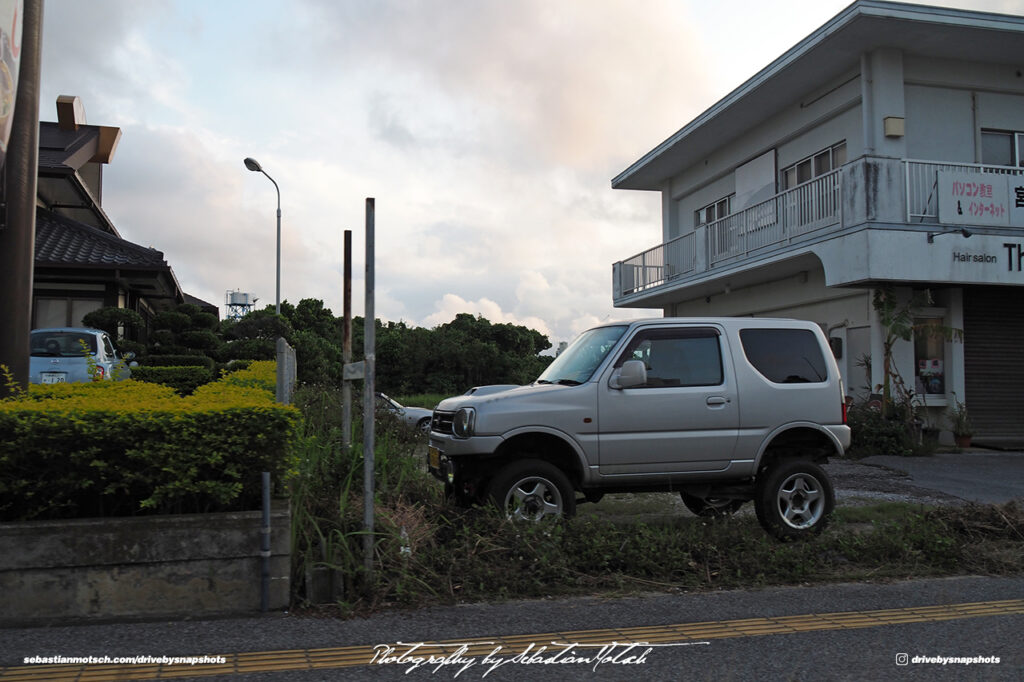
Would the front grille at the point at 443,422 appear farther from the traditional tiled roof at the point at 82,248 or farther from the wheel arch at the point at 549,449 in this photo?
the traditional tiled roof at the point at 82,248

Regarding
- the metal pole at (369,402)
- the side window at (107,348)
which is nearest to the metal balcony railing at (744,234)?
the metal pole at (369,402)

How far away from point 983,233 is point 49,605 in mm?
15226

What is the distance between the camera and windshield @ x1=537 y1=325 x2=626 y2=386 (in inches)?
286

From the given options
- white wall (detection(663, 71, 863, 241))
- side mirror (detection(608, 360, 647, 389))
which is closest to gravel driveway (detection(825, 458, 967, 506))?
side mirror (detection(608, 360, 647, 389))

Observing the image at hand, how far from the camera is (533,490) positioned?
6.54 m

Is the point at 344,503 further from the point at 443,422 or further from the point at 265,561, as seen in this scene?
the point at 443,422

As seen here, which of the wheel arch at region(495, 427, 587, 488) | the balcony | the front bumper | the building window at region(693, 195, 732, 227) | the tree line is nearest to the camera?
the front bumper

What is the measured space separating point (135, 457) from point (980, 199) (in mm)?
14926

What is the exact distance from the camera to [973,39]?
15.5 meters

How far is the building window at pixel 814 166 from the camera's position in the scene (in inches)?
685

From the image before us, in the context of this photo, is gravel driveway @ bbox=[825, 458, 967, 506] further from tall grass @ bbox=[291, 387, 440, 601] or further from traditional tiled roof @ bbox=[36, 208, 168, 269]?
traditional tiled roof @ bbox=[36, 208, 168, 269]

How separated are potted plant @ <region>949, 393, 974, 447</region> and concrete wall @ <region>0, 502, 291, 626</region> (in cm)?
1415

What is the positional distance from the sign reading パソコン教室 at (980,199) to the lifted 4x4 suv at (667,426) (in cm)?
891

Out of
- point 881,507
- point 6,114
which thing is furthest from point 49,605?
point 881,507
